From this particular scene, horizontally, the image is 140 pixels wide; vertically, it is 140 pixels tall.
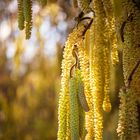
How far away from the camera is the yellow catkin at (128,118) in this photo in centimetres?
80

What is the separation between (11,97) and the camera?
3910mm

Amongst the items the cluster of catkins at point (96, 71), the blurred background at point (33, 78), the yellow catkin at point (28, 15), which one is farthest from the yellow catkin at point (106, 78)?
the blurred background at point (33, 78)

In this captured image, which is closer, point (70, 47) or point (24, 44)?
point (70, 47)

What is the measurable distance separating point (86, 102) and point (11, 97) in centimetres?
310

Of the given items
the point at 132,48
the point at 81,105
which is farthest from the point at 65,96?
the point at 132,48

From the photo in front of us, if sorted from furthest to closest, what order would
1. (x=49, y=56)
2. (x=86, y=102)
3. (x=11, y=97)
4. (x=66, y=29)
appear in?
(x=11, y=97) < (x=49, y=56) < (x=66, y=29) < (x=86, y=102)

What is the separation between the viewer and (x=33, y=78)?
4137 mm

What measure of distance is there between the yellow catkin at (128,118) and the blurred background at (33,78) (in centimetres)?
138

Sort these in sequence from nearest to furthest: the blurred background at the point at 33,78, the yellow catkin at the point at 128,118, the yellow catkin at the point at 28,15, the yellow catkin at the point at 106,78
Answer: the yellow catkin at the point at 128,118, the yellow catkin at the point at 106,78, the yellow catkin at the point at 28,15, the blurred background at the point at 33,78

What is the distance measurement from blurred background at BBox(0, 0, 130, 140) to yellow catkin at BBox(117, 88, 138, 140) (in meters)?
1.38

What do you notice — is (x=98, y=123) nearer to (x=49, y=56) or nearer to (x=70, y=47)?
(x=70, y=47)

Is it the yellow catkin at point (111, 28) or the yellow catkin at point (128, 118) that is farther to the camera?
the yellow catkin at point (111, 28)

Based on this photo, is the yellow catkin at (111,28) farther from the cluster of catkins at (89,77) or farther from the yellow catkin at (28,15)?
the yellow catkin at (28,15)

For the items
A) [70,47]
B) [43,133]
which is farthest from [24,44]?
[70,47]
